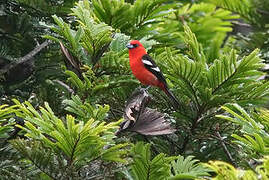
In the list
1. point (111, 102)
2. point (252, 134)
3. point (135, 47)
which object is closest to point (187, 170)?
point (252, 134)

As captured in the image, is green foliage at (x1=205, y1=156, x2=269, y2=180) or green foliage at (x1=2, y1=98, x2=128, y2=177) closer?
green foliage at (x1=205, y1=156, x2=269, y2=180)

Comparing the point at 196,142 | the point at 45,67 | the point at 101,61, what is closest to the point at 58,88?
the point at 45,67

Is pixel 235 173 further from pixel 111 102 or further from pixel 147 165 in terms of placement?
pixel 111 102

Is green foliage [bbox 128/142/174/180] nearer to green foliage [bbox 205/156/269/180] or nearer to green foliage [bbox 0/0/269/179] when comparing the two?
green foliage [bbox 0/0/269/179]

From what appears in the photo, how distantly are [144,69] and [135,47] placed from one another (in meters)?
0.16

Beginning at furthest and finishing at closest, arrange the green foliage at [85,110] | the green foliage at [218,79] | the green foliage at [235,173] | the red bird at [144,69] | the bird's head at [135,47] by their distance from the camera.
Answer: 1. the bird's head at [135,47]
2. the red bird at [144,69]
3. the green foliage at [218,79]
4. the green foliage at [85,110]
5. the green foliage at [235,173]

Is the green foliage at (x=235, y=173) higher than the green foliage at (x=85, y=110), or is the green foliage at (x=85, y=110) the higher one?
the green foliage at (x=85, y=110)

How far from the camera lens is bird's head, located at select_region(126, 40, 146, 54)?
8.55 ft

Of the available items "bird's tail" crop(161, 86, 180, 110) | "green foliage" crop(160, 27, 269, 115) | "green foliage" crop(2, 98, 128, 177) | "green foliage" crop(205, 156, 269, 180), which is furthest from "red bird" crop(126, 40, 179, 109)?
"green foliage" crop(205, 156, 269, 180)

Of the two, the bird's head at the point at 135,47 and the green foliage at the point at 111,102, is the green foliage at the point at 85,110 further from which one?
the bird's head at the point at 135,47

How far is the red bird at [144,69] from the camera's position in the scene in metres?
2.46

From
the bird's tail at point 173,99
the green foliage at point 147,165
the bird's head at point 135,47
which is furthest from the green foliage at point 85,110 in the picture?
the bird's head at point 135,47

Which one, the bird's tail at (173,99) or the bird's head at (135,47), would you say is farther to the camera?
the bird's head at (135,47)

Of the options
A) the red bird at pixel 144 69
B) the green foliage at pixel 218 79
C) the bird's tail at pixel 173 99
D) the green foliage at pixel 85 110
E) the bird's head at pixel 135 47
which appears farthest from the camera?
the bird's head at pixel 135 47
